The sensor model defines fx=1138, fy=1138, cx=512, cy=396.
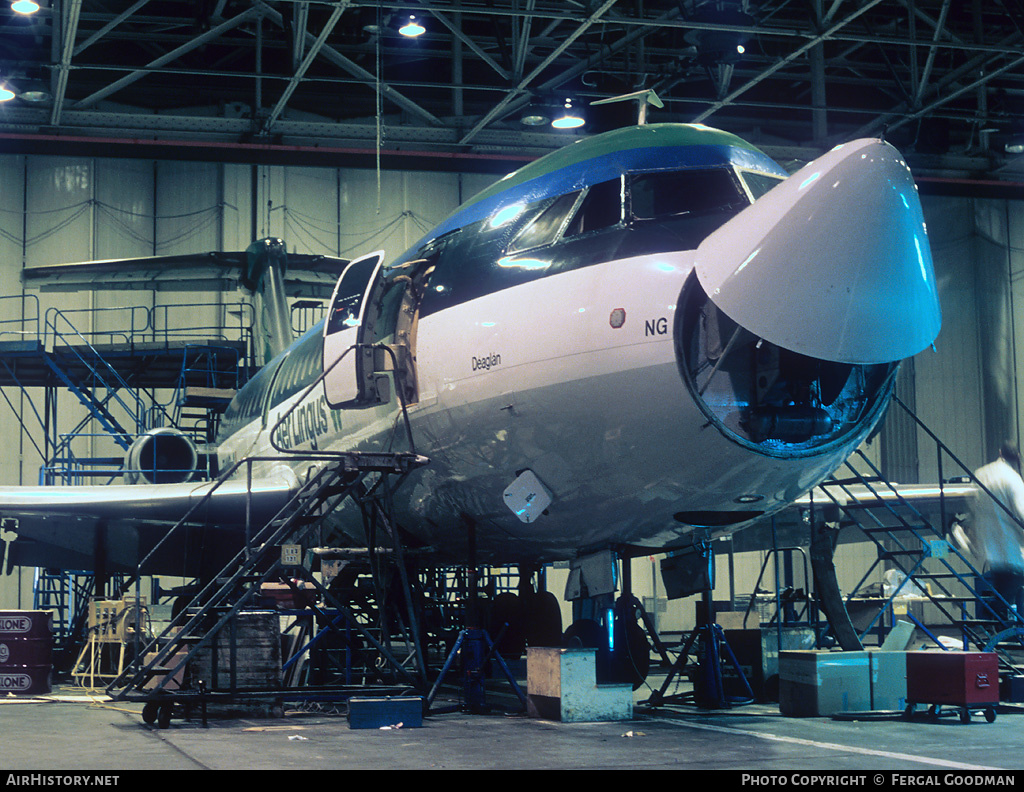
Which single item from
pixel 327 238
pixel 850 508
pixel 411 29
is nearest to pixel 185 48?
pixel 411 29

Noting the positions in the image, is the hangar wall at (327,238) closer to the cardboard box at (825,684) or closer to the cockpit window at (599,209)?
the cardboard box at (825,684)

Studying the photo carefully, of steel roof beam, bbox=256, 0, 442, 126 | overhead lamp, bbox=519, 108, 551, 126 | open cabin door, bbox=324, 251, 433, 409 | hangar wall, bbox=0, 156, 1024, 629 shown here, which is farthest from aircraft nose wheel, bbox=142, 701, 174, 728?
hangar wall, bbox=0, 156, 1024, 629

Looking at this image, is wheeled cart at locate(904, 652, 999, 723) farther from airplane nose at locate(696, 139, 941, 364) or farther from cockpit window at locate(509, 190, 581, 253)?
cockpit window at locate(509, 190, 581, 253)

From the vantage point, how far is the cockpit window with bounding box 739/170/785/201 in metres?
9.45

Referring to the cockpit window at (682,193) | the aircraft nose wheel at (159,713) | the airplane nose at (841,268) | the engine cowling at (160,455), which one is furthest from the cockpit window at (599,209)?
the engine cowling at (160,455)

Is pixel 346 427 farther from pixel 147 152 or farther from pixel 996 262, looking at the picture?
pixel 996 262

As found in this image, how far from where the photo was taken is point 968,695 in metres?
10.1

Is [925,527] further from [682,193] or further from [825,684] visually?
[682,193]

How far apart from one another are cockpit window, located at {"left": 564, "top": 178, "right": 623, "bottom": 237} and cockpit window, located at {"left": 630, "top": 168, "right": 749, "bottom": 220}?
12cm

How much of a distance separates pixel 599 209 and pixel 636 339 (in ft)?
4.91

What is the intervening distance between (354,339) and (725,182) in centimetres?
384

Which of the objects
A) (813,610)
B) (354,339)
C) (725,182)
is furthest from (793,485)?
(813,610)

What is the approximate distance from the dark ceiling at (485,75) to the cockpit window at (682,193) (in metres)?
13.6

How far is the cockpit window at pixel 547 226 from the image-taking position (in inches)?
378
